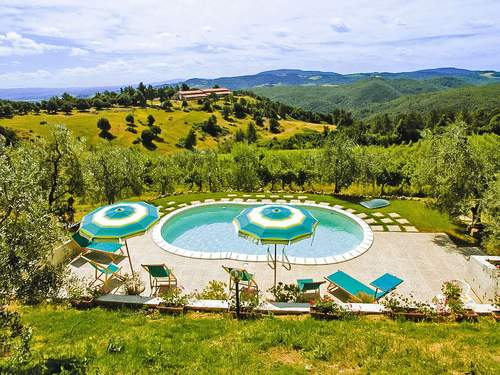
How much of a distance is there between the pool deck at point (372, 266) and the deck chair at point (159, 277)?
1.24 feet

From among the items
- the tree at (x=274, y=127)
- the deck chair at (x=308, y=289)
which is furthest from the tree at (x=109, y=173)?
the tree at (x=274, y=127)

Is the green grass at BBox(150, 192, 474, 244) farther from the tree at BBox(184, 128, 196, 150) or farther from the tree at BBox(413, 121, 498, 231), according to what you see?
the tree at BBox(184, 128, 196, 150)

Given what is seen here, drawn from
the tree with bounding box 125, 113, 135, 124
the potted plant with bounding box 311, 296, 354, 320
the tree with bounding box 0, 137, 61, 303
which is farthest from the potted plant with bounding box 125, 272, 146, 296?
the tree with bounding box 125, 113, 135, 124

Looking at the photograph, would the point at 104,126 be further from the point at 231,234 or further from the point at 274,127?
the point at 231,234

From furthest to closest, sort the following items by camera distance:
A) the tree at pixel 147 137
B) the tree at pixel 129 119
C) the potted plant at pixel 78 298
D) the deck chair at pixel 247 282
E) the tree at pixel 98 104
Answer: the tree at pixel 98 104
the tree at pixel 129 119
the tree at pixel 147 137
the deck chair at pixel 247 282
the potted plant at pixel 78 298

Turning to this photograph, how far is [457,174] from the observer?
1678 centimetres

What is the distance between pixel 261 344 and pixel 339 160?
21.7 metres

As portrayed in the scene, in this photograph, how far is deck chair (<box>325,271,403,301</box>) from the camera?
491 inches

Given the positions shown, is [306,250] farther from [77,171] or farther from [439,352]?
[77,171]

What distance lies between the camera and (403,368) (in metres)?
7.21

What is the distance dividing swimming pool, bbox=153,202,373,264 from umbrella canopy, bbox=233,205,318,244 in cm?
408

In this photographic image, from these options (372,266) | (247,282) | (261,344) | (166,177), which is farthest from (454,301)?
(166,177)

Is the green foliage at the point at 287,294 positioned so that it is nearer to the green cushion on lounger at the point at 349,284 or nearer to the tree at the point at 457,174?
the green cushion on lounger at the point at 349,284

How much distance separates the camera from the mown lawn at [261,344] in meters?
7.39
